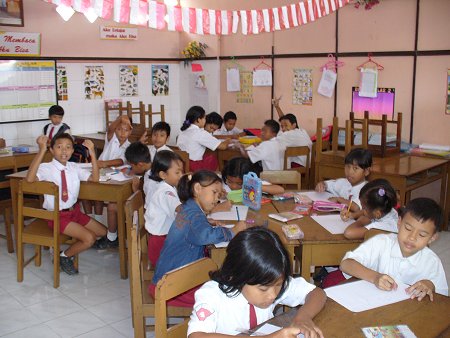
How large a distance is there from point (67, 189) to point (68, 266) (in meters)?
0.64

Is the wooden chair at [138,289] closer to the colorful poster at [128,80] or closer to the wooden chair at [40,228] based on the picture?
the wooden chair at [40,228]

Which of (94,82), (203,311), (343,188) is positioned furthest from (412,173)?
(94,82)

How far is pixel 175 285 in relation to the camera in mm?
1903

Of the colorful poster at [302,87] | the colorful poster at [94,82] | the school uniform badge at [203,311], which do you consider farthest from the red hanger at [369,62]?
the school uniform badge at [203,311]

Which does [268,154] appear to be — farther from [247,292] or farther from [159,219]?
[247,292]

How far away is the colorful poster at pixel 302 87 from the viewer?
6.87 meters

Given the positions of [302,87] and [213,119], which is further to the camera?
[302,87]

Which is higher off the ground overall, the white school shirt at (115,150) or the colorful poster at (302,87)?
the colorful poster at (302,87)

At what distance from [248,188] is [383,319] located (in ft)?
5.40

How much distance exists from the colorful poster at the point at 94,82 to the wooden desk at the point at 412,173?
4418 mm

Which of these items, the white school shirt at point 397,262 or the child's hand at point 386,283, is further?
the white school shirt at point 397,262

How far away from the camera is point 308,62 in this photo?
6863 millimetres

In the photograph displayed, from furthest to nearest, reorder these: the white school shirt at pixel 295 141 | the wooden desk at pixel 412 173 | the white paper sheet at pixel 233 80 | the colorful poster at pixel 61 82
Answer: the white paper sheet at pixel 233 80 → the colorful poster at pixel 61 82 → the white school shirt at pixel 295 141 → the wooden desk at pixel 412 173

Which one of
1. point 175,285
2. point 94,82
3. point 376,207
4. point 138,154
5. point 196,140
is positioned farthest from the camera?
point 94,82
